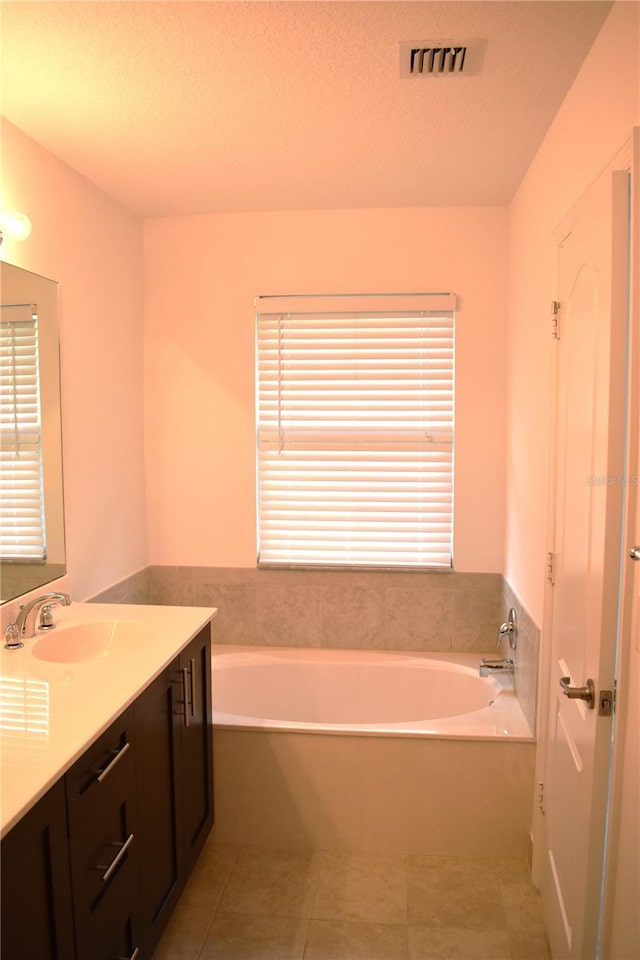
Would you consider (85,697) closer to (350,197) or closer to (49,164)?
(49,164)

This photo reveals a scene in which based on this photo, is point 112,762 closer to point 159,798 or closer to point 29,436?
point 159,798

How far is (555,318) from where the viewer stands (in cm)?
209

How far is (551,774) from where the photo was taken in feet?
6.76

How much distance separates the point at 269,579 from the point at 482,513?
1133 mm

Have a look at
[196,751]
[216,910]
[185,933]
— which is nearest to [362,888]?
[216,910]

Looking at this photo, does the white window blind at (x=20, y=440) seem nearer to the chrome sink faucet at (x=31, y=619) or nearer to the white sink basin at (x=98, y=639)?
the chrome sink faucet at (x=31, y=619)

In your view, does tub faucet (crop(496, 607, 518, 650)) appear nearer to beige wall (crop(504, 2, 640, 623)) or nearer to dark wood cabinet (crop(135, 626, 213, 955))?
beige wall (crop(504, 2, 640, 623))

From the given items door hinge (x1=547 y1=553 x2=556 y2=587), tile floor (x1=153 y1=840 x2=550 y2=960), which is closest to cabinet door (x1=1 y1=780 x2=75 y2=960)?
tile floor (x1=153 y1=840 x2=550 y2=960)

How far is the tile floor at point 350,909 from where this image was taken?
2.03 meters

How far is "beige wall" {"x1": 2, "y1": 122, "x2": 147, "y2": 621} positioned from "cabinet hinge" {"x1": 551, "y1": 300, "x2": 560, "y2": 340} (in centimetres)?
183

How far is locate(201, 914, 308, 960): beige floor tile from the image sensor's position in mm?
2000

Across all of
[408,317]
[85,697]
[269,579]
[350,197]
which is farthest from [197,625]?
[350,197]

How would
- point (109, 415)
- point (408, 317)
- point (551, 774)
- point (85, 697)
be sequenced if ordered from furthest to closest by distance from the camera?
point (408, 317), point (109, 415), point (551, 774), point (85, 697)

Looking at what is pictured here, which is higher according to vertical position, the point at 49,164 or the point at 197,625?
the point at 49,164
